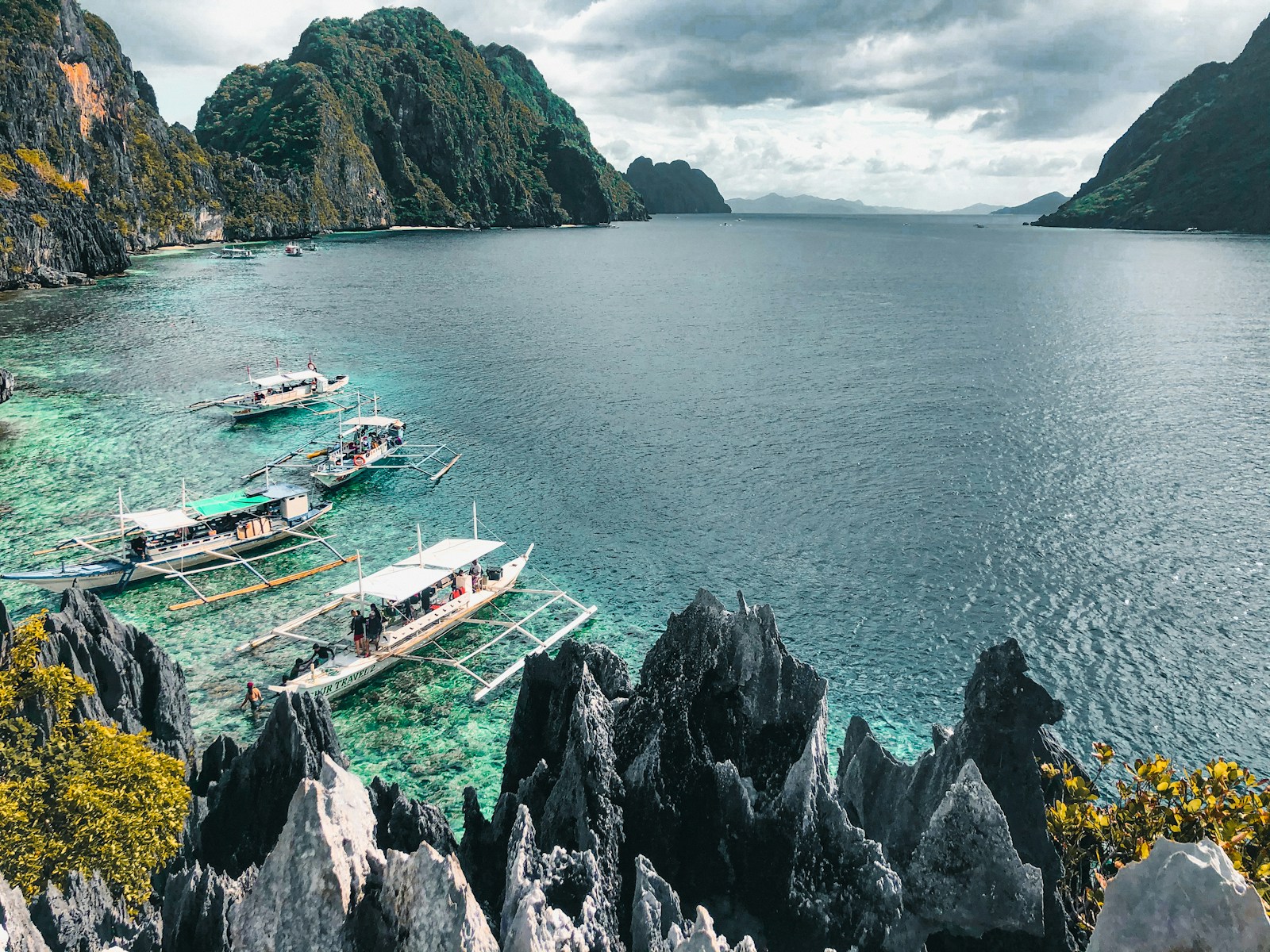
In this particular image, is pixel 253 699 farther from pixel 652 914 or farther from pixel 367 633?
pixel 652 914

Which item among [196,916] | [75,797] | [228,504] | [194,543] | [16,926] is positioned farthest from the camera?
[228,504]

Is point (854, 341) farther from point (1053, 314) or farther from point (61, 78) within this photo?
point (61, 78)

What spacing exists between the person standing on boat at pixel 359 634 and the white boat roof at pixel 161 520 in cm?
1612

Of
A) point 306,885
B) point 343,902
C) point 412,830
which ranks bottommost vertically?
point 412,830

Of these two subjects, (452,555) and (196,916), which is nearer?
(196,916)

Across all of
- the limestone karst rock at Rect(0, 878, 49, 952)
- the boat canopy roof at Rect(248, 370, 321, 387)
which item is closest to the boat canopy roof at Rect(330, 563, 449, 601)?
the limestone karst rock at Rect(0, 878, 49, 952)

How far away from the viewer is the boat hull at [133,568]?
4572 cm

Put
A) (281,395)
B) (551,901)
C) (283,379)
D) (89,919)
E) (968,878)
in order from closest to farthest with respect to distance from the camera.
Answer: (551,901) < (968,878) < (89,919) < (281,395) < (283,379)

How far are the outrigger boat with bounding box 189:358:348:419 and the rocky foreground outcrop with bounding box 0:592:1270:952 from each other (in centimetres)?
5891

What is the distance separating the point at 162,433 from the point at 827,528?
6016 cm

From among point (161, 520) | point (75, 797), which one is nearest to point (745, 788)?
point (75, 797)

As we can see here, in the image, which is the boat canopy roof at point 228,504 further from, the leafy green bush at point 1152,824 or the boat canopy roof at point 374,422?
the leafy green bush at point 1152,824

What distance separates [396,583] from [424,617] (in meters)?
2.50

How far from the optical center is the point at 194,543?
50.9 m
